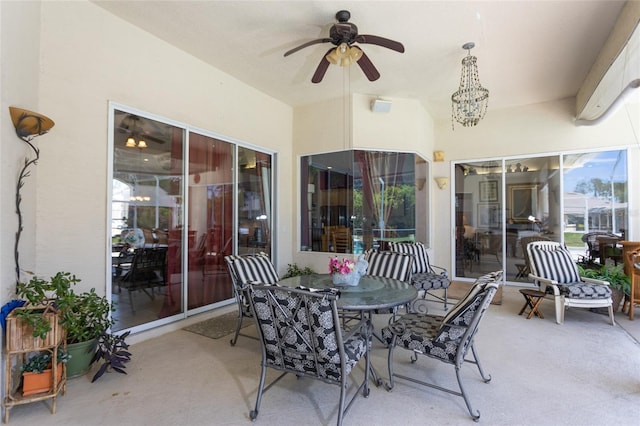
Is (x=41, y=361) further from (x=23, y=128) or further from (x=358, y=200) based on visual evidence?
(x=358, y=200)

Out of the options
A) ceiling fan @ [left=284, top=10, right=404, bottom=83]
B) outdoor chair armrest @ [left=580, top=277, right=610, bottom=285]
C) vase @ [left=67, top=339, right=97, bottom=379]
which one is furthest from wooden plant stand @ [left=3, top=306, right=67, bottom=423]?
outdoor chair armrest @ [left=580, top=277, right=610, bottom=285]

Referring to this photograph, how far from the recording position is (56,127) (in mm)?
2811

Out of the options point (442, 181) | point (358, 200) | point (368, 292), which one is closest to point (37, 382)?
point (368, 292)

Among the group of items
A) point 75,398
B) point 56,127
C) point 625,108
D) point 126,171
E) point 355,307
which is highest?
point 625,108

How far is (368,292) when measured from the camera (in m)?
2.58

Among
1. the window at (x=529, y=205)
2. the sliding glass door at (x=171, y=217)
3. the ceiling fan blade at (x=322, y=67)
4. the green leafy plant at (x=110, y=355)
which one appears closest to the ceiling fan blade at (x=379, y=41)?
the ceiling fan blade at (x=322, y=67)

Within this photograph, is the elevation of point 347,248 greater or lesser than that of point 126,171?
lesser

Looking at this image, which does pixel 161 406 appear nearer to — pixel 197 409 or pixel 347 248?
pixel 197 409

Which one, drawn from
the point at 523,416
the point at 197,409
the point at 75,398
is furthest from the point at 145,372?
the point at 523,416

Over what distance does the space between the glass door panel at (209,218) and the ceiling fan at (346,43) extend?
1.81 metres

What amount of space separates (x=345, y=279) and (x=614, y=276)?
13.0 ft

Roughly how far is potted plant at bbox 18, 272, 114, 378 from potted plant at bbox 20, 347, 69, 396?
208mm

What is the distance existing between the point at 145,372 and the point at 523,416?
9.51ft

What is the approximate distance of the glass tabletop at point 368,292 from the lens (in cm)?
223
